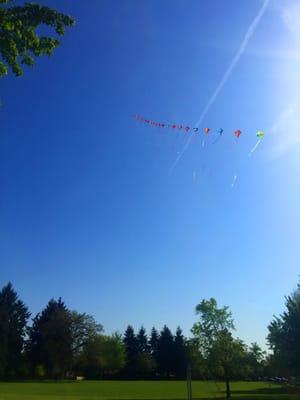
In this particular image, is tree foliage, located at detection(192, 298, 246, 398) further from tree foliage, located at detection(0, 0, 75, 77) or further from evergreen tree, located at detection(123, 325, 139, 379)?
evergreen tree, located at detection(123, 325, 139, 379)

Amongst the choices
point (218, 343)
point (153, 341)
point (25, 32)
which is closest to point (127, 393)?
point (218, 343)

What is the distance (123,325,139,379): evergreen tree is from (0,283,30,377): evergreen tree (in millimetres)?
25221

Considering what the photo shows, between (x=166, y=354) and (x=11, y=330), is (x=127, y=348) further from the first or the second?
(x=11, y=330)

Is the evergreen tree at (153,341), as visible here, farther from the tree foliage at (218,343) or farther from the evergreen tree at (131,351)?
the tree foliage at (218,343)

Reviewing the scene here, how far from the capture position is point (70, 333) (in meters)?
84.0

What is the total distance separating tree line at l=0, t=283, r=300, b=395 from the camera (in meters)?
44.2

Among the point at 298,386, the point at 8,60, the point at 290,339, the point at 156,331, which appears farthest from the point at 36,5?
the point at 156,331

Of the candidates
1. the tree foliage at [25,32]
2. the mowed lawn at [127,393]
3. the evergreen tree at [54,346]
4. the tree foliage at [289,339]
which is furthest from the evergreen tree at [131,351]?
the tree foliage at [25,32]

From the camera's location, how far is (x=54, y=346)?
8225 centimetres

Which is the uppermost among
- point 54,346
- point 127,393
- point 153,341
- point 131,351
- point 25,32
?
point 153,341

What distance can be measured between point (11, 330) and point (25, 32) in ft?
272

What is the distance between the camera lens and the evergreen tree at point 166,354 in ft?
330

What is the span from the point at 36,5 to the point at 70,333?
78.2 meters

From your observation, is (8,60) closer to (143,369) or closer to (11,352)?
(11,352)
